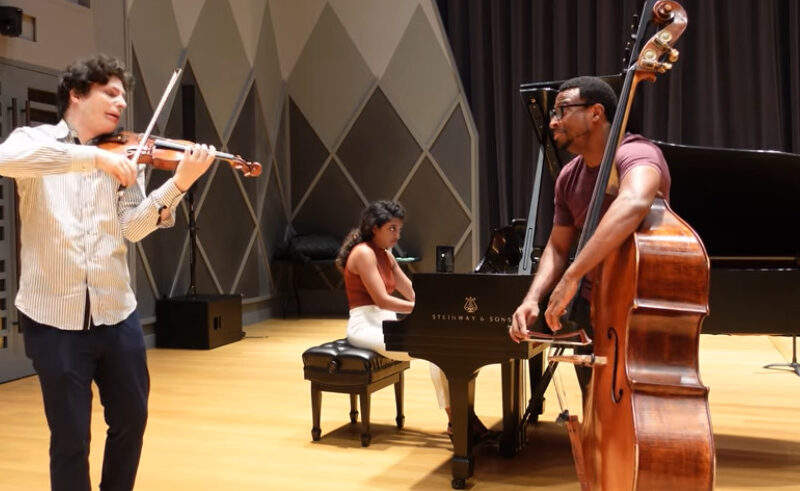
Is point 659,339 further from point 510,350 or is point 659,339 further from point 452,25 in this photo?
point 452,25

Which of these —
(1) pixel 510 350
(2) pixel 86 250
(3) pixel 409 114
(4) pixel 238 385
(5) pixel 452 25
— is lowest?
(4) pixel 238 385

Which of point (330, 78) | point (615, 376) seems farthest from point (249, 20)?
point (615, 376)

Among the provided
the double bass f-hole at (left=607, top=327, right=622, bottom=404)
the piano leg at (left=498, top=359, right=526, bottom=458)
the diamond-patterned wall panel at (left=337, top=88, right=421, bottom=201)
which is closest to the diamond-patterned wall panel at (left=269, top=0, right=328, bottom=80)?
the diamond-patterned wall panel at (left=337, top=88, right=421, bottom=201)

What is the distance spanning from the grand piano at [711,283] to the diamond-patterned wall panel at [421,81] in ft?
13.3

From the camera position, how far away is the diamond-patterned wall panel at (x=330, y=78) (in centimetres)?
865

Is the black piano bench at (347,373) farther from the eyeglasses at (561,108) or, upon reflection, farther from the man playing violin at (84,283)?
the eyeglasses at (561,108)

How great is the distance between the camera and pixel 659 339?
6.27ft

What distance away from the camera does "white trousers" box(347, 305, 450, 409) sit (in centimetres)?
390

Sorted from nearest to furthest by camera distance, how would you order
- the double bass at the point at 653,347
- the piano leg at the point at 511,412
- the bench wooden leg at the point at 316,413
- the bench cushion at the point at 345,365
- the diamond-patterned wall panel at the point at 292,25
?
1. the double bass at the point at 653,347
2. the piano leg at the point at 511,412
3. the bench cushion at the point at 345,365
4. the bench wooden leg at the point at 316,413
5. the diamond-patterned wall panel at the point at 292,25

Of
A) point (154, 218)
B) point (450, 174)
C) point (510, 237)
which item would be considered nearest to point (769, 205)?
point (510, 237)

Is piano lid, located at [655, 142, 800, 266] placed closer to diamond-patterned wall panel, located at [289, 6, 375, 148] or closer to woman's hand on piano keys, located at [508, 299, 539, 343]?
woman's hand on piano keys, located at [508, 299, 539, 343]

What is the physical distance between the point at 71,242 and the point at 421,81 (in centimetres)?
656

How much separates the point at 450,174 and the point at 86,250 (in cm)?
641

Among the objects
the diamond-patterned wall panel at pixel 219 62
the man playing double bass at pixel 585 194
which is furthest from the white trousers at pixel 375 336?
the diamond-patterned wall panel at pixel 219 62
